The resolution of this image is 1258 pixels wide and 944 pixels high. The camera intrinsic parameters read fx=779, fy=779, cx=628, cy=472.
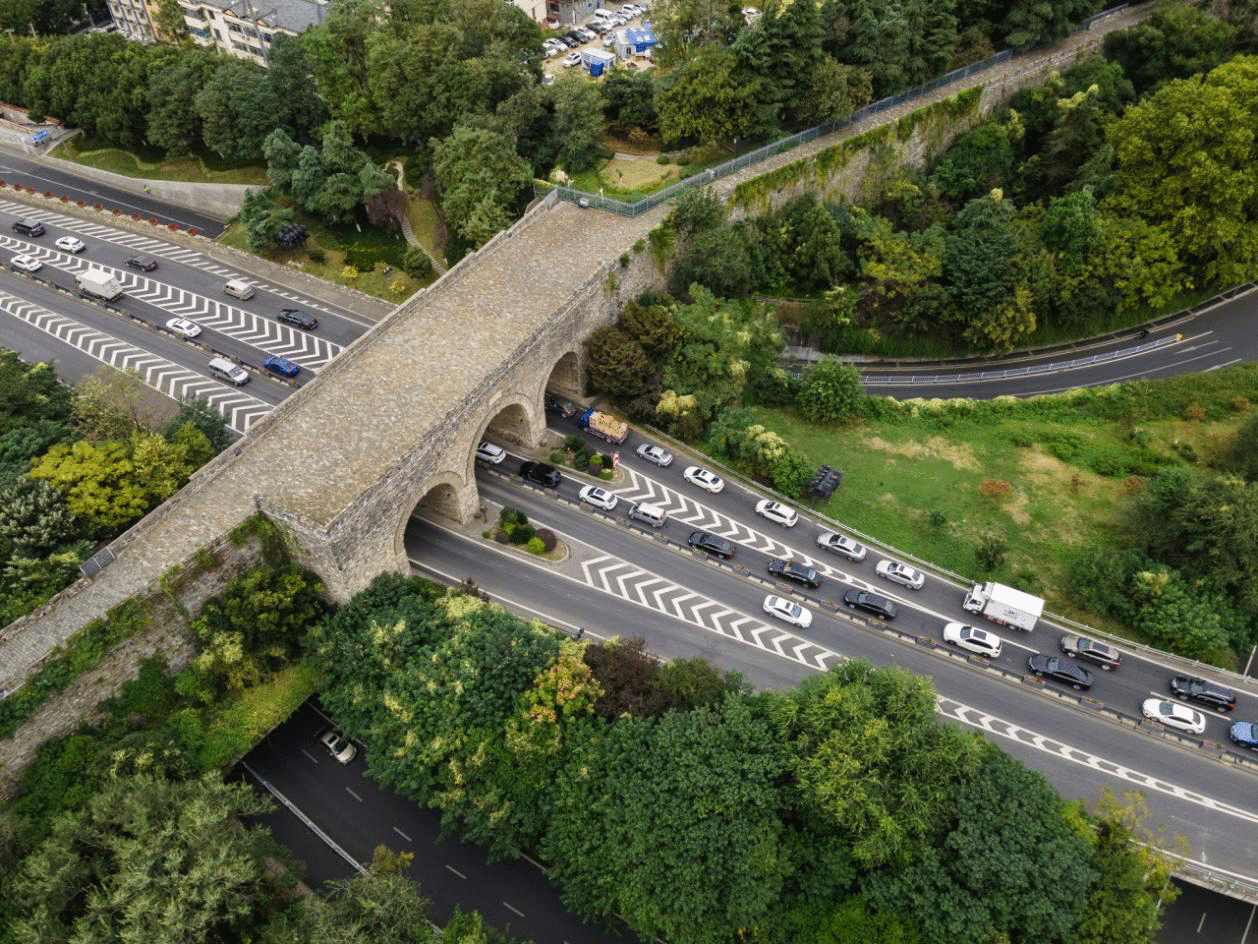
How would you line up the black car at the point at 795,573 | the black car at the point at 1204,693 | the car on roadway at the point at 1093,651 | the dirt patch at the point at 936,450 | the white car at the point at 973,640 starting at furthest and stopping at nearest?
the dirt patch at the point at 936,450, the black car at the point at 795,573, the white car at the point at 973,640, the car on roadway at the point at 1093,651, the black car at the point at 1204,693

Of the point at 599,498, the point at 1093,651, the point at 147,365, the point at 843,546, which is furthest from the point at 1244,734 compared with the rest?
the point at 147,365

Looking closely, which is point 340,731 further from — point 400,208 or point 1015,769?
point 400,208

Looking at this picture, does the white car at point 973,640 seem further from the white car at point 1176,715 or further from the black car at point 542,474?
the black car at point 542,474

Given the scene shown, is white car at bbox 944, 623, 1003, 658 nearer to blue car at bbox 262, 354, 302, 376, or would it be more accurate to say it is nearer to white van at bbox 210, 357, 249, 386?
blue car at bbox 262, 354, 302, 376

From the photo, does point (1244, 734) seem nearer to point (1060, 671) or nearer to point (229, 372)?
point (1060, 671)

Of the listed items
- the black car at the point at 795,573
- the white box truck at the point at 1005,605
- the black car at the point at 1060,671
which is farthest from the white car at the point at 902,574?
the black car at the point at 1060,671

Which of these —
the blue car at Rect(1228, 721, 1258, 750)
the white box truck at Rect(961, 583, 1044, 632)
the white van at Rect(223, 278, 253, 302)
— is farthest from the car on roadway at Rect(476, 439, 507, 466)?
the blue car at Rect(1228, 721, 1258, 750)
